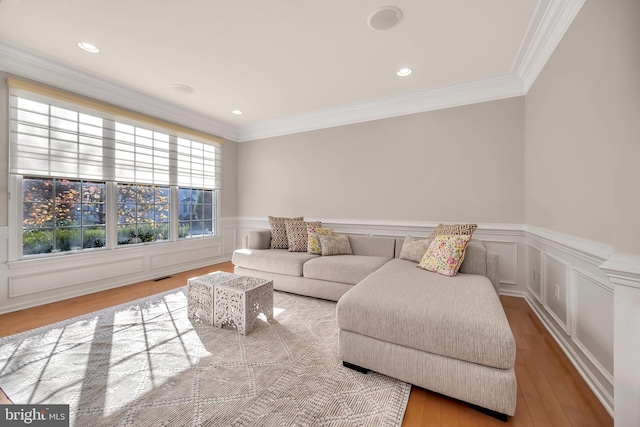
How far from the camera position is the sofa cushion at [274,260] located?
310 centimetres

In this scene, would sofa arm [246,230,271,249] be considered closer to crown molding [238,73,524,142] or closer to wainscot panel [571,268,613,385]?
crown molding [238,73,524,142]

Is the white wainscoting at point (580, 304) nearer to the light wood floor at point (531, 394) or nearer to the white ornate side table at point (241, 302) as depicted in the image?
the light wood floor at point (531, 394)

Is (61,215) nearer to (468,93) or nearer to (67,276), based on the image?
(67,276)

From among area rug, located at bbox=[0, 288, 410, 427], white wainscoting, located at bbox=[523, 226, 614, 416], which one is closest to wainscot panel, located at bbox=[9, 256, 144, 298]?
area rug, located at bbox=[0, 288, 410, 427]

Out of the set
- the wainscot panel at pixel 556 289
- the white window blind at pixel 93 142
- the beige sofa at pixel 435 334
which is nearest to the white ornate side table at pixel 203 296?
the beige sofa at pixel 435 334

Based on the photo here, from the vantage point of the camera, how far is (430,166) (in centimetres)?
346

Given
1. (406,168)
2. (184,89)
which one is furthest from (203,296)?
(406,168)

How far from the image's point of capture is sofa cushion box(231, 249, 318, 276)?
122 inches

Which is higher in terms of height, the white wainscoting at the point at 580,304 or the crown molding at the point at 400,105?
the crown molding at the point at 400,105

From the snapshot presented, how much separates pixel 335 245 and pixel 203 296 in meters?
1.64

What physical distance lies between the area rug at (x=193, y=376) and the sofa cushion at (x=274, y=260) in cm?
79

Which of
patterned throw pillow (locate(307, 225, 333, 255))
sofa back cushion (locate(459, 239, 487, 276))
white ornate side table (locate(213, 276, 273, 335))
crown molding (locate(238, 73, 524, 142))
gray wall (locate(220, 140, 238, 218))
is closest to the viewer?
white ornate side table (locate(213, 276, 273, 335))

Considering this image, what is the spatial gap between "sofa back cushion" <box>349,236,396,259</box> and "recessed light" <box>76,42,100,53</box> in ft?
11.3

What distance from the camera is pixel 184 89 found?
343 cm
